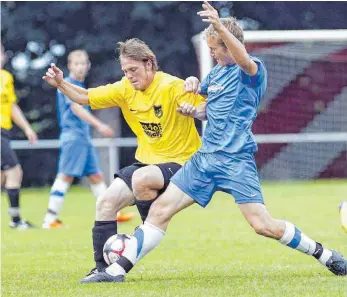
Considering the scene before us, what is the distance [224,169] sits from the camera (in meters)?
7.09

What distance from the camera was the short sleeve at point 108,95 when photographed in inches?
303

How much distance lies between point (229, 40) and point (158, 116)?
1141 mm

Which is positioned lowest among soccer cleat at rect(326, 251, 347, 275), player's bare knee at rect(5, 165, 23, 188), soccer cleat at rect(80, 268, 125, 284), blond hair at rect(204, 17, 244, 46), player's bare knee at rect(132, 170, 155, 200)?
player's bare knee at rect(5, 165, 23, 188)

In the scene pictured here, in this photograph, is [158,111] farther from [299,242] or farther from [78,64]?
[78,64]

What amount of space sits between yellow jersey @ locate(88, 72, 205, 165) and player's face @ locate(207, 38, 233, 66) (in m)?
0.49

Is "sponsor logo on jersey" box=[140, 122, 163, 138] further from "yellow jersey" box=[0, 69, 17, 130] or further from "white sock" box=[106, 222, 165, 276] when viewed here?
"yellow jersey" box=[0, 69, 17, 130]

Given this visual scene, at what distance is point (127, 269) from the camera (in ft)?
23.5

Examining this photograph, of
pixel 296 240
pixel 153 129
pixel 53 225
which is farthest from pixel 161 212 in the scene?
pixel 53 225

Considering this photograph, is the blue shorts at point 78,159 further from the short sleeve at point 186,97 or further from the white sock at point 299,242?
the white sock at point 299,242

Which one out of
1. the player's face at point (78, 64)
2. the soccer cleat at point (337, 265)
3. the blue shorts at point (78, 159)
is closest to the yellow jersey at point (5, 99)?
the blue shorts at point (78, 159)

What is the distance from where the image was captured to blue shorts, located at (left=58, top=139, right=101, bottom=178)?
12.5m

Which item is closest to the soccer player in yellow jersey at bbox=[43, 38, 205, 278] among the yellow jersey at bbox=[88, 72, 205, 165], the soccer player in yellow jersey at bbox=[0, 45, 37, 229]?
the yellow jersey at bbox=[88, 72, 205, 165]

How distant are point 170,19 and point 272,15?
7.41 feet

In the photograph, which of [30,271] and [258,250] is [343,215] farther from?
[30,271]
